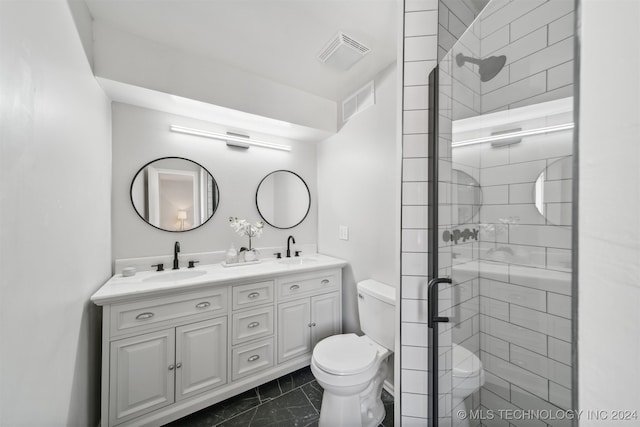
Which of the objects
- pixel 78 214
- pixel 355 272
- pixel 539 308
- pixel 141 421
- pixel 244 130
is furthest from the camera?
pixel 244 130

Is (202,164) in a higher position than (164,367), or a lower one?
higher

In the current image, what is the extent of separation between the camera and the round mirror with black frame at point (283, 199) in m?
2.34

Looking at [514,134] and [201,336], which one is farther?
[201,336]

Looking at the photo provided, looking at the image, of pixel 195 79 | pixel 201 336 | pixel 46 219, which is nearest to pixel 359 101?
pixel 195 79

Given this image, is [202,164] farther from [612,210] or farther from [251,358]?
[612,210]

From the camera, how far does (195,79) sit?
1668 mm

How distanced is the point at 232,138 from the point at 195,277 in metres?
1.21

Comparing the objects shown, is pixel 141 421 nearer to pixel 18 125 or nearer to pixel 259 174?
pixel 18 125

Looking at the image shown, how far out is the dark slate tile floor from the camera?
1.47m

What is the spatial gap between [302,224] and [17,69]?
80.9 inches

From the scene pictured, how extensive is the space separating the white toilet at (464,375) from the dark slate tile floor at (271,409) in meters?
0.82

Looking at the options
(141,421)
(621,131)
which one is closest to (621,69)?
(621,131)

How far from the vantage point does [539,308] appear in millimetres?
573

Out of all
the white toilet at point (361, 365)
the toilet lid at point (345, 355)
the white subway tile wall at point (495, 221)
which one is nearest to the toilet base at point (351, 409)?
the white toilet at point (361, 365)
